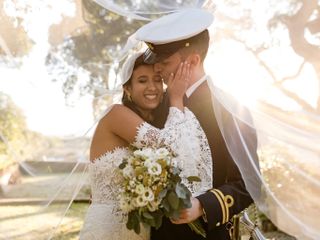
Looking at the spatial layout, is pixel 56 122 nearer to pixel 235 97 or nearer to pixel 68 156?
pixel 68 156

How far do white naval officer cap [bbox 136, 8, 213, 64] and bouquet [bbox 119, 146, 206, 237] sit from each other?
1.86 ft

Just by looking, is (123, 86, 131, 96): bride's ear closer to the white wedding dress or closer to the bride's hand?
the white wedding dress

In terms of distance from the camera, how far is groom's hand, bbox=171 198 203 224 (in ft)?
7.08

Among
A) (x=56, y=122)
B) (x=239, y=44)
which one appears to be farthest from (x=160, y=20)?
(x=56, y=122)

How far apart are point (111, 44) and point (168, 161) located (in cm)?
106

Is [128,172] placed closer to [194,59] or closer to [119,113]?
[119,113]

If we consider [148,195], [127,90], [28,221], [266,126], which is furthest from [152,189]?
[28,221]

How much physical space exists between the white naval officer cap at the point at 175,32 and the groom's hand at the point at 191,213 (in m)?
0.75

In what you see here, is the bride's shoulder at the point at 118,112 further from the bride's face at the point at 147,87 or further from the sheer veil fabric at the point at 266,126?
the sheer veil fabric at the point at 266,126

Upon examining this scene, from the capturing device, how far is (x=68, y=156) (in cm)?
304

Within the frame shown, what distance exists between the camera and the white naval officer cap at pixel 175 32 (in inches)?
92.2

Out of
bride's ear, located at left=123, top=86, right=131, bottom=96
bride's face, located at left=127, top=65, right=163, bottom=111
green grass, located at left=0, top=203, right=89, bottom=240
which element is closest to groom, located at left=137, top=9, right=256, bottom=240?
bride's face, located at left=127, top=65, right=163, bottom=111

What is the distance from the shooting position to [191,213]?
2.19m

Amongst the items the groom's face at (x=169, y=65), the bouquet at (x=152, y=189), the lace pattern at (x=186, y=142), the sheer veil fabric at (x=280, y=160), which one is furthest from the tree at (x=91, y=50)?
the bouquet at (x=152, y=189)
